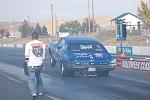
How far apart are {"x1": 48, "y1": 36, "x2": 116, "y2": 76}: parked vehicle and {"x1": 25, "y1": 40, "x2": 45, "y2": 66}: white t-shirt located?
236 inches

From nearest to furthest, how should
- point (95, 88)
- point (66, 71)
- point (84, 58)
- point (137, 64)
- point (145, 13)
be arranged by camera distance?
1. point (95, 88)
2. point (84, 58)
3. point (66, 71)
4. point (137, 64)
5. point (145, 13)

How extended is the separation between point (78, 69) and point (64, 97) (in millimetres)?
5684

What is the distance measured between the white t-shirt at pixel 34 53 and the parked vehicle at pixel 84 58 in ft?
19.7

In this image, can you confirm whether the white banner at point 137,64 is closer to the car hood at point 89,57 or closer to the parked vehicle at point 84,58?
the parked vehicle at point 84,58

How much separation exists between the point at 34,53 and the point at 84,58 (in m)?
6.44

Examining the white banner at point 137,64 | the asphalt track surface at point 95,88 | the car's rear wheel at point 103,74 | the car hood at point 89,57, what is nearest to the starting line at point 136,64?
the white banner at point 137,64

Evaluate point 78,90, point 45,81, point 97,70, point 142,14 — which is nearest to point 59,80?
point 45,81

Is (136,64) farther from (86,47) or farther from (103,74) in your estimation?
(86,47)

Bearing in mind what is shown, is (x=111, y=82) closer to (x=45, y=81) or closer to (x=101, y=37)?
(x=45, y=81)

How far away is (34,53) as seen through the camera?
38.3 feet

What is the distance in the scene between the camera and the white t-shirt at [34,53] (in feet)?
38.2

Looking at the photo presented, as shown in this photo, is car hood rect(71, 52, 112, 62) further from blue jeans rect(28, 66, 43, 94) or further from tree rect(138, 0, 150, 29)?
tree rect(138, 0, 150, 29)

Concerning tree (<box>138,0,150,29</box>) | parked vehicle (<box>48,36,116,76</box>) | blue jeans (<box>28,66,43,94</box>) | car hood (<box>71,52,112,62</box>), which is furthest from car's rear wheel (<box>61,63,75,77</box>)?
tree (<box>138,0,150,29</box>)

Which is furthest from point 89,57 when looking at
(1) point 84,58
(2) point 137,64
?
(2) point 137,64
